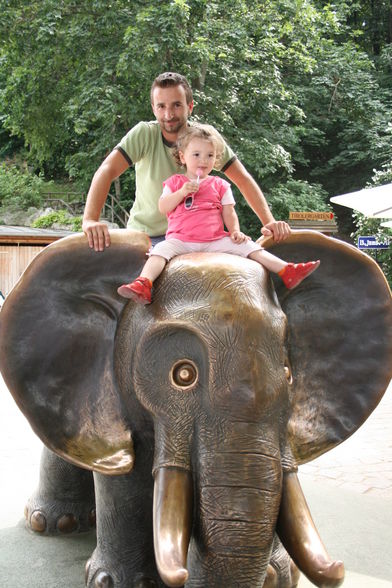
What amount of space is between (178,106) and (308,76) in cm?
2317

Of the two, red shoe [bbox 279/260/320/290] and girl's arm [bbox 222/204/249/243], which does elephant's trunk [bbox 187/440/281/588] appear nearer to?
red shoe [bbox 279/260/320/290]

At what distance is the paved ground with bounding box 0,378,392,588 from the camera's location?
3.31m

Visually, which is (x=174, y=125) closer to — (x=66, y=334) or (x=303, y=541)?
(x=66, y=334)

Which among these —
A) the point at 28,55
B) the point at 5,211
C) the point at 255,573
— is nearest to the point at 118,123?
the point at 28,55

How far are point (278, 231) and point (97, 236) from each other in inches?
27.1

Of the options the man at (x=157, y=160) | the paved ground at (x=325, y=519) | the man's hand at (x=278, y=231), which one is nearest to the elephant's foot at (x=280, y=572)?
the paved ground at (x=325, y=519)

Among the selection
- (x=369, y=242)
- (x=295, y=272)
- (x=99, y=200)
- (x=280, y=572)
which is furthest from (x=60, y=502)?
(x=369, y=242)

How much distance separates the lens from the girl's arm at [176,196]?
2.69 metres

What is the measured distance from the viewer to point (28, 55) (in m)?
18.9

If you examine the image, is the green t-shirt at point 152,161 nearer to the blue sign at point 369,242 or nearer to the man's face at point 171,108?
the man's face at point 171,108

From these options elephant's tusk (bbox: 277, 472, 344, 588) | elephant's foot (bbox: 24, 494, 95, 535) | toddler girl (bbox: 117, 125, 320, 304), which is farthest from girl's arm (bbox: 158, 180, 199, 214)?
elephant's foot (bbox: 24, 494, 95, 535)

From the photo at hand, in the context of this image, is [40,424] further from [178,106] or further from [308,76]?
[308,76]

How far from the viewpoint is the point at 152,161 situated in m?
3.39

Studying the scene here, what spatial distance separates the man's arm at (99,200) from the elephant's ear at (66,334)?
0.04m
